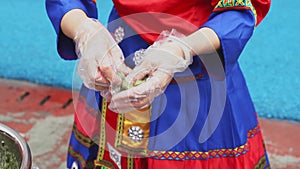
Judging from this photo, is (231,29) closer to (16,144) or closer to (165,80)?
(165,80)

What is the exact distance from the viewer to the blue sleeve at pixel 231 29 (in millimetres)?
782

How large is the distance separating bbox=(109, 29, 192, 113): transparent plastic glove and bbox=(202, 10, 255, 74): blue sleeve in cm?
6

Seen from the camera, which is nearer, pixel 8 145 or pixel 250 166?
pixel 8 145

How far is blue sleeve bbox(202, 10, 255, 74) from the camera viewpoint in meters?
0.78

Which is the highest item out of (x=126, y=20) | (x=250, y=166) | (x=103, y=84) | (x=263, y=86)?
(x=263, y=86)

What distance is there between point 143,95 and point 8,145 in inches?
9.0

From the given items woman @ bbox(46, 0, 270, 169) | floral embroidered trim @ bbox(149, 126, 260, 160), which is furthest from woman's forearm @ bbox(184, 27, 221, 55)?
floral embroidered trim @ bbox(149, 126, 260, 160)

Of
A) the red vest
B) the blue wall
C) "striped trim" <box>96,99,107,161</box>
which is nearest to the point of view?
the red vest

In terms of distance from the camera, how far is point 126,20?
90 centimetres

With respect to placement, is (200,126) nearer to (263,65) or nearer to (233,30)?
(233,30)

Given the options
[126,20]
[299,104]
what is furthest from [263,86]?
[126,20]

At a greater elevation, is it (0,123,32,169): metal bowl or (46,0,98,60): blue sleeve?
(46,0,98,60): blue sleeve

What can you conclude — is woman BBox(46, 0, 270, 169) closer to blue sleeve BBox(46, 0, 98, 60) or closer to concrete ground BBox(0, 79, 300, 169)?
blue sleeve BBox(46, 0, 98, 60)

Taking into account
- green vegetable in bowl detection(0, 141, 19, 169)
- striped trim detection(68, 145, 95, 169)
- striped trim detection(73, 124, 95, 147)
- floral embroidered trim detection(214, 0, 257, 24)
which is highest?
floral embroidered trim detection(214, 0, 257, 24)
